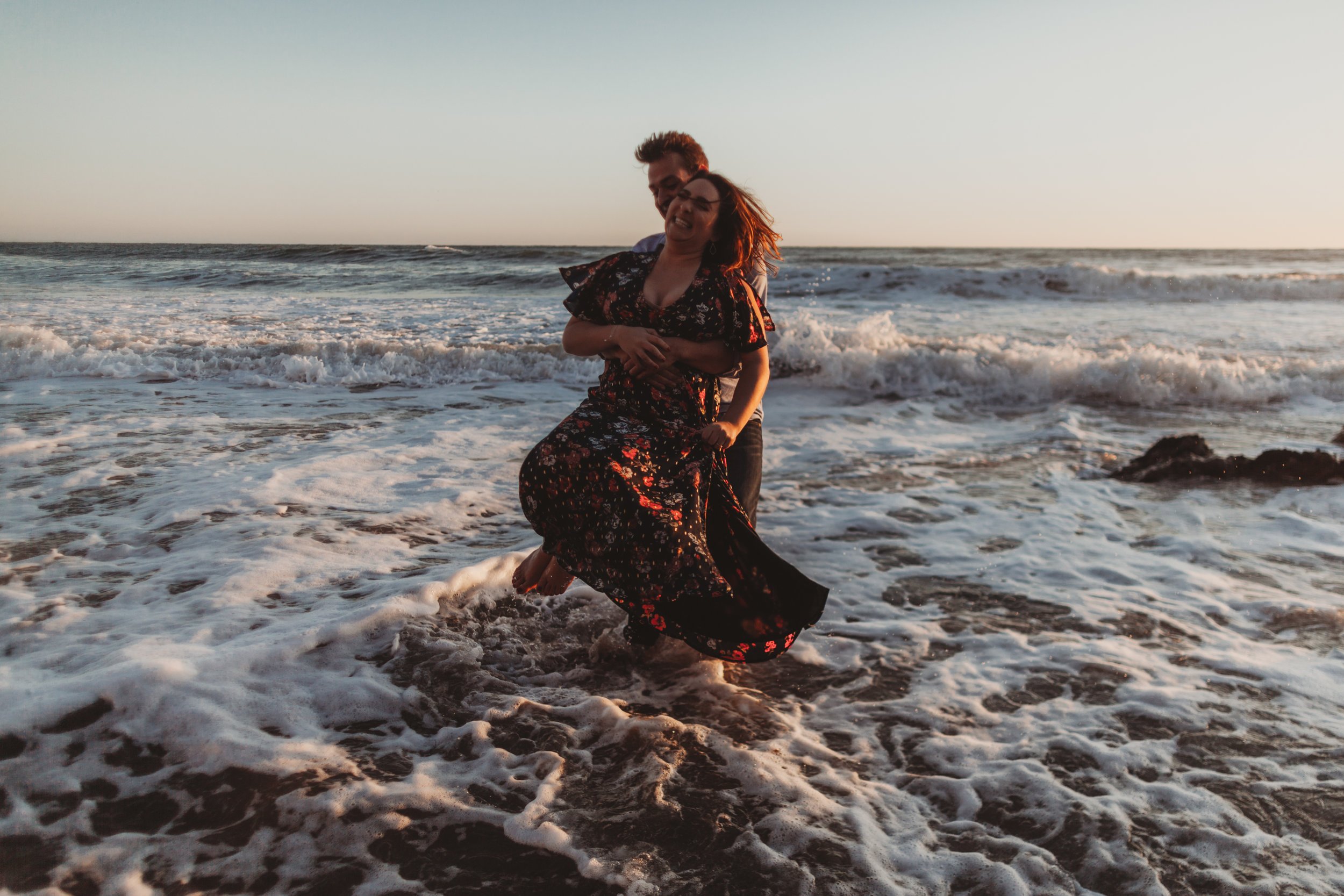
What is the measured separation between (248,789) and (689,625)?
1.53 m

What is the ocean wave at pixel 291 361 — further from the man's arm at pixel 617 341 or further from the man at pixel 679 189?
the man's arm at pixel 617 341

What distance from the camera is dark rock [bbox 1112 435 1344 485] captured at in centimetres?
626

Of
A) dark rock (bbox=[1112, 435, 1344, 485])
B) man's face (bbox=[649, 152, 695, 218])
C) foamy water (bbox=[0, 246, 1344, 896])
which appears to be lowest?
foamy water (bbox=[0, 246, 1344, 896])

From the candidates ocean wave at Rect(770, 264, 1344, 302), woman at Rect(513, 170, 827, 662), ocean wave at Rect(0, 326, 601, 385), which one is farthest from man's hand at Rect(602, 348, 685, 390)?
ocean wave at Rect(770, 264, 1344, 302)

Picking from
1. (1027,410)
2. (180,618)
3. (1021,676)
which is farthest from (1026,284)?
(180,618)

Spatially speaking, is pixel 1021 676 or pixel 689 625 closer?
pixel 689 625

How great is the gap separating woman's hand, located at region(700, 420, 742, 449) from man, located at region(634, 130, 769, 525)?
0.65 m

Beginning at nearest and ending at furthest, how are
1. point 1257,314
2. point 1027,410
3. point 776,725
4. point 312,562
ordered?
point 776,725 < point 312,562 < point 1027,410 < point 1257,314

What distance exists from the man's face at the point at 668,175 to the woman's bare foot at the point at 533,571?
5.77ft

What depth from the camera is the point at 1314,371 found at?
11.2 m

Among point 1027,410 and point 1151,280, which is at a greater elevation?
point 1151,280

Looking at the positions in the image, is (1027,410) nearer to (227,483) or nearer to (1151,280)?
(227,483)

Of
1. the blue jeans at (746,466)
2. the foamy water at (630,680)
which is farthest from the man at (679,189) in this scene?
the foamy water at (630,680)

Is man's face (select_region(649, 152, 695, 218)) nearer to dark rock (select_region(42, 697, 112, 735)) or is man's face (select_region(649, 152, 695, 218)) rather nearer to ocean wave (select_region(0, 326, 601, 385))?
dark rock (select_region(42, 697, 112, 735))
